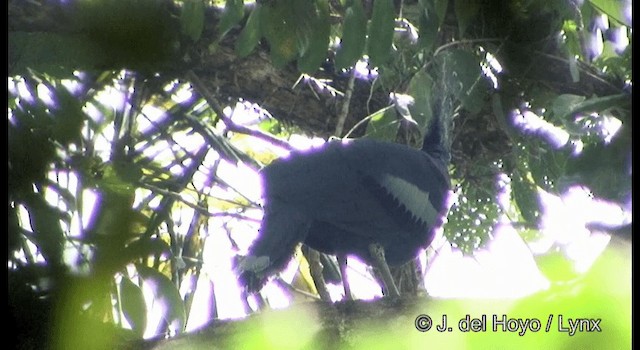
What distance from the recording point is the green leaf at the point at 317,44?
2.10 ft

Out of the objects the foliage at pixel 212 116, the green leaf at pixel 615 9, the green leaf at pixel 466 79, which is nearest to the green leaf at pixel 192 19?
the foliage at pixel 212 116

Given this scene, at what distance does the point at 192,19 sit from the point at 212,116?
87 mm

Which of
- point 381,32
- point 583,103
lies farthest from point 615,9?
point 381,32

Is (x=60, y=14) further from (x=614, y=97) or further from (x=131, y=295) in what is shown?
(x=614, y=97)

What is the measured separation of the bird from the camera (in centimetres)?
53

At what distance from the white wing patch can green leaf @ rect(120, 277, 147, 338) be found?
8.0 inches

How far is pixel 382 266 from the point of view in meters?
0.56

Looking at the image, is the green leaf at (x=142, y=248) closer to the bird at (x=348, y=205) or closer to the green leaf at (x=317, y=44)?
the bird at (x=348, y=205)

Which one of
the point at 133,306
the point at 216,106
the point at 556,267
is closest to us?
the point at 556,267

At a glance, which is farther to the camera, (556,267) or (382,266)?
(382,266)

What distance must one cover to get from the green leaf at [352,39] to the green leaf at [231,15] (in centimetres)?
10

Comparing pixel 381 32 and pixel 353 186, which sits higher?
pixel 381 32

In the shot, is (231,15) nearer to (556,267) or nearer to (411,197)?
(411,197)

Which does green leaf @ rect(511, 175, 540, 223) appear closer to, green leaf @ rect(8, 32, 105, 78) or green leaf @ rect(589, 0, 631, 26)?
green leaf @ rect(589, 0, 631, 26)
